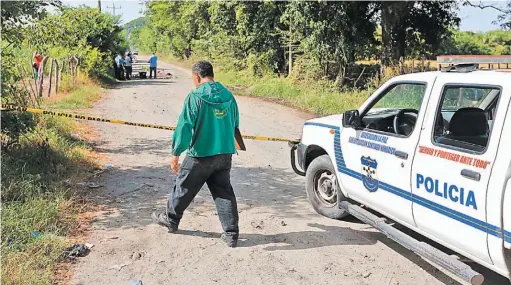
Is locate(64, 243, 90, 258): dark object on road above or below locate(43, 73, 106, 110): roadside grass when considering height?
below

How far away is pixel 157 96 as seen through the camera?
1975cm

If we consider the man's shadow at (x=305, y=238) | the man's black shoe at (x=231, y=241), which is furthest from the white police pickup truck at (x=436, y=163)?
the man's black shoe at (x=231, y=241)

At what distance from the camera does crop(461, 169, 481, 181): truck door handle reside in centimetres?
349

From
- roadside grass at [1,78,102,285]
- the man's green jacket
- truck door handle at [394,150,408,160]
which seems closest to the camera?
truck door handle at [394,150,408,160]

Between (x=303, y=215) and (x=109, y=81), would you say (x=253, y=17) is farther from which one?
(x=303, y=215)

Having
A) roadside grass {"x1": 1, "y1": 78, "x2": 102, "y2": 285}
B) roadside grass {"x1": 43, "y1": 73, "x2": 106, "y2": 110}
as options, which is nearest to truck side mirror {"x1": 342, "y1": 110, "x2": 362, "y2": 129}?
roadside grass {"x1": 1, "y1": 78, "x2": 102, "y2": 285}

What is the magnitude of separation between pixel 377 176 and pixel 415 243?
745mm

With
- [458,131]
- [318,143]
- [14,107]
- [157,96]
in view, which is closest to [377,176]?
[458,131]

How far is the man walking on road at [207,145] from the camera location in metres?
4.77

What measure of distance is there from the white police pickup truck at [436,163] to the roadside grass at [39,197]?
304 cm

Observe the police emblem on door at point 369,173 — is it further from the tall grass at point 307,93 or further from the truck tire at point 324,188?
the tall grass at point 307,93

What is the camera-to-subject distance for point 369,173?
484 centimetres

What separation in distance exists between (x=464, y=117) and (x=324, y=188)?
7.12 feet

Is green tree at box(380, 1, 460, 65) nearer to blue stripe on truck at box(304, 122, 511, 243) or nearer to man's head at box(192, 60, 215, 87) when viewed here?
blue stripe on truck at box(304, 122, 511, 243)
